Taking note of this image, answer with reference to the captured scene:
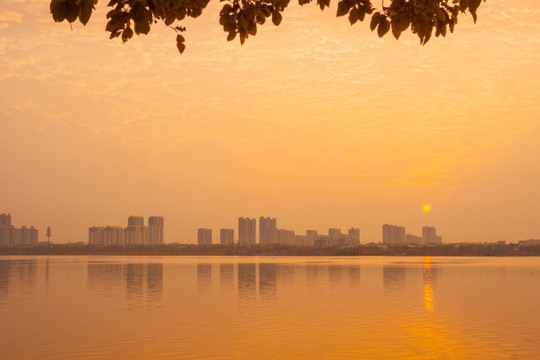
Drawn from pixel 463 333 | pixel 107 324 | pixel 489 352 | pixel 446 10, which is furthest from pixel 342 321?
pixel 446 10

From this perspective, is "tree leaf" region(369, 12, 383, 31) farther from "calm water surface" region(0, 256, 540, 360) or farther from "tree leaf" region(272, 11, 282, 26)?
"calm water surface" region(0, 256, 540, 360)

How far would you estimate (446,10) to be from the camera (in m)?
7.36

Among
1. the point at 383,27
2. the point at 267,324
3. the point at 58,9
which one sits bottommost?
the point at 267,324

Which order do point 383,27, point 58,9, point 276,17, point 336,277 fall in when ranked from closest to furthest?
point 58,9
point 383,27
point 276,17
point 336,277

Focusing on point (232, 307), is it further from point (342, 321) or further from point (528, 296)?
point (528, 296)

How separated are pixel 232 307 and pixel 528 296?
26.6 meters

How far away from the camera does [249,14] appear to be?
26.6 ft

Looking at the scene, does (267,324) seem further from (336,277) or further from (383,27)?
(336,277)

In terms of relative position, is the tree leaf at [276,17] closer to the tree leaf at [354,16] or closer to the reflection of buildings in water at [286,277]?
the tree leaf at [354,16]

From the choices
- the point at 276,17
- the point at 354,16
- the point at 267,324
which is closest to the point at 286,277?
the point at 267,324

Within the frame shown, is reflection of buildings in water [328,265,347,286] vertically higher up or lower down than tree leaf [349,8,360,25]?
lower down

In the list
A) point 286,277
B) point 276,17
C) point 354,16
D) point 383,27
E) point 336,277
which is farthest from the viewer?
point 336,277

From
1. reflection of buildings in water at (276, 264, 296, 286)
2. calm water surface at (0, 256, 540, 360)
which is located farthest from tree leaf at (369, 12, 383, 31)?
reflection of buildings in water at (276, 264, 296, 286)

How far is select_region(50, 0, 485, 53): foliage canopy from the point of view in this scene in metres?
5.91
